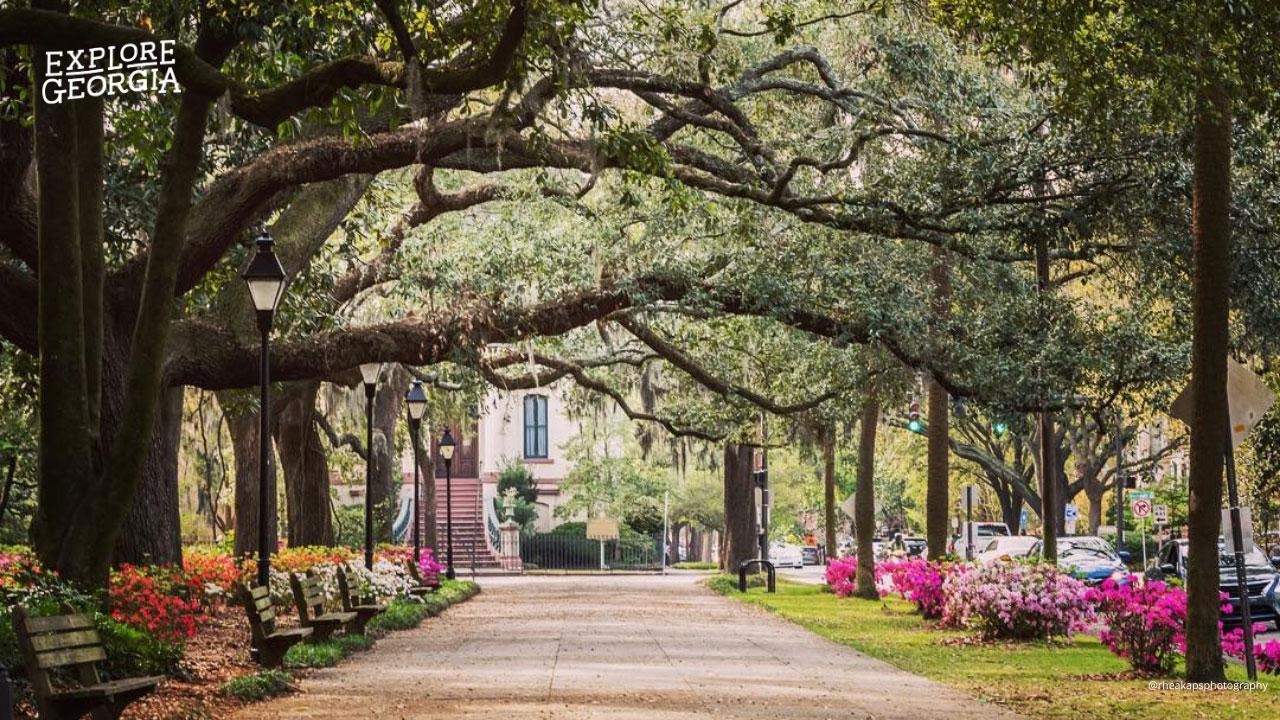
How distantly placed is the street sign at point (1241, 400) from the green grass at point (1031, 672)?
2.31 m

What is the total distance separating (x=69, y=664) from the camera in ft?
35.1

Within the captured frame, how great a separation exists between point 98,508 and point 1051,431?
1545 cm

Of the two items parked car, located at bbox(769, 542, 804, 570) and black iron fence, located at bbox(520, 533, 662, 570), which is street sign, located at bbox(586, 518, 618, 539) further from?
parked car, located at bbox(769, 542, 804, 570)

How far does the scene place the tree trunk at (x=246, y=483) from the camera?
31.7m

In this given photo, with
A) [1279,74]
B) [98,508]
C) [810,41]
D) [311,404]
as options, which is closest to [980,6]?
[1279,74]

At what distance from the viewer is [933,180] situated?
20.5 metres

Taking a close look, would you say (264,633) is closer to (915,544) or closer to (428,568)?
(428,568)

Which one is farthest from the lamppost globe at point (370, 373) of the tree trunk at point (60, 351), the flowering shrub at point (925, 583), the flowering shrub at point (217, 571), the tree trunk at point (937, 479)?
the tree trunk at point (60, 351)

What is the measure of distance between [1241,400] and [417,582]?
19.2 m

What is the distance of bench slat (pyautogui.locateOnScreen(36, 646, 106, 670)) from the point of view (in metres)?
10.2

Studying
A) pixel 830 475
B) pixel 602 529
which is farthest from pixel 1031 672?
pixel 602 529

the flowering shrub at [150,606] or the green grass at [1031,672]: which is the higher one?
the flowering shrub at [150,606]

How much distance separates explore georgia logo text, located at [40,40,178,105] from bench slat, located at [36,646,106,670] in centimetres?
392

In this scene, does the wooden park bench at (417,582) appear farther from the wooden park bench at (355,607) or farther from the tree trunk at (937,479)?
the tree trunk at (937,479)
